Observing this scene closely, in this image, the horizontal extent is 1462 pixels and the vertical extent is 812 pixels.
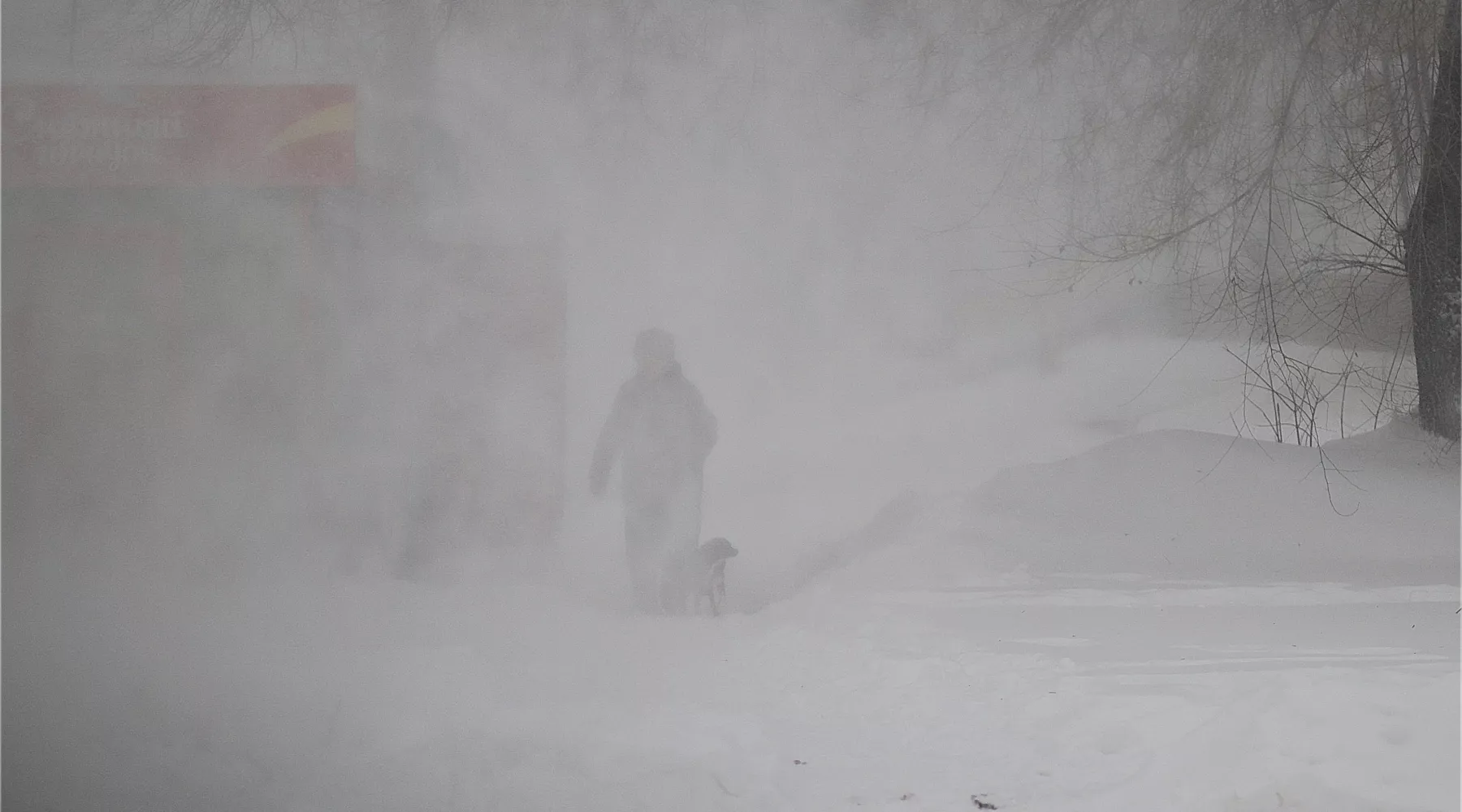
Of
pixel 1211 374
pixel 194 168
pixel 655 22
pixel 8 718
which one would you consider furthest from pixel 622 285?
pixel 8 718

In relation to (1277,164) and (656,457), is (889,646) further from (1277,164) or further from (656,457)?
(1277,164)

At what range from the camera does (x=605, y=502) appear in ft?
6.22

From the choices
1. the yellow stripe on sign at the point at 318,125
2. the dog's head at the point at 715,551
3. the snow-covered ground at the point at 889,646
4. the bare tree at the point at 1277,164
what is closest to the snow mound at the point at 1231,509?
the snow-covered ground at the point at 889,646

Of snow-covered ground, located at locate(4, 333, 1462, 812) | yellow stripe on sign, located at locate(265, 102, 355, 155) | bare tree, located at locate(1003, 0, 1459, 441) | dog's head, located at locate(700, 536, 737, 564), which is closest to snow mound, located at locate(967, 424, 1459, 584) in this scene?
snow-covered ground, located at locate(4, 333, 1462, 812)

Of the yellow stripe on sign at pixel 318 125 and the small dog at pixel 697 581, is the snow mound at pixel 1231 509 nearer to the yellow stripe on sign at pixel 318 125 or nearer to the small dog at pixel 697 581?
the small dog at pixel 697 581

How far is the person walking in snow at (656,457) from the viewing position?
1886 millimetres

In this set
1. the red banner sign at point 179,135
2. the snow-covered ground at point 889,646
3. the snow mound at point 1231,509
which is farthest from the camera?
the snow mound at point 1231,509

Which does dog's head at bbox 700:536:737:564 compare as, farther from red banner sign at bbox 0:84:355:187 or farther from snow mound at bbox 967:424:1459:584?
red banner sign at bbox 0:84:355:187

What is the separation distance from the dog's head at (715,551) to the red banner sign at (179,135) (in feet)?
A: 3.47

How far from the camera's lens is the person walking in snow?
74.2 inches

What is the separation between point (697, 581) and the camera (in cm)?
188

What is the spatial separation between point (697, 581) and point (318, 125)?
1.23 metres

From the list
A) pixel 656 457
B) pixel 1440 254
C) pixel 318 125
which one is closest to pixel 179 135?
pixel 318 125

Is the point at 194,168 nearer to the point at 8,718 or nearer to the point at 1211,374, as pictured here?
the point at 8,718
